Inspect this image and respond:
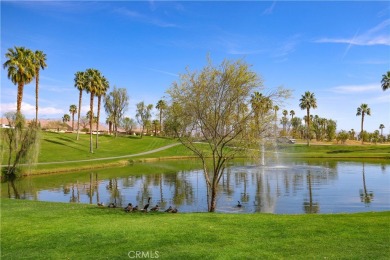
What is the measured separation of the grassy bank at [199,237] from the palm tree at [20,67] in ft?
149

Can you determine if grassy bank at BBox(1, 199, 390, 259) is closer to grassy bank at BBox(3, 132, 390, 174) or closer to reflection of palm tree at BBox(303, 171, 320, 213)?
reflection of palm tree at BBox(303, 171, 320, 213)

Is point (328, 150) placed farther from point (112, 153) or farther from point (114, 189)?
point (114, 189)

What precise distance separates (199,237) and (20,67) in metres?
54.9

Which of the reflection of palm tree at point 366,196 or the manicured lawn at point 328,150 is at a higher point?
the manicured lawn at point 328,150

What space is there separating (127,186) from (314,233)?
3051 cm

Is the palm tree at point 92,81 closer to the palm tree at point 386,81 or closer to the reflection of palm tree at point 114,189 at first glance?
the reflection of palm tree at point 114,189

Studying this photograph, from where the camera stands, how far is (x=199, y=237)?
14.5 m

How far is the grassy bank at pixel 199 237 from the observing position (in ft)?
40.3

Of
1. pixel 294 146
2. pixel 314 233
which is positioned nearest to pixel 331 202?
pixel 314 233

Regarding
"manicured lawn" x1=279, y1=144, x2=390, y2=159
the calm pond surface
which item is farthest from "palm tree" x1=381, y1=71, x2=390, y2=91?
the calm pond surface

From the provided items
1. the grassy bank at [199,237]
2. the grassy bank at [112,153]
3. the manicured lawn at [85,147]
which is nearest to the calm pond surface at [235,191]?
the grassy bank at [112,153]

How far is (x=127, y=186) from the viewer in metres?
41.7

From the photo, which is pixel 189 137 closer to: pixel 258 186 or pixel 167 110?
pixel 167 110

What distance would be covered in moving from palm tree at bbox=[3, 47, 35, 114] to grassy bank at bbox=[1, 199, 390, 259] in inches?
1784
